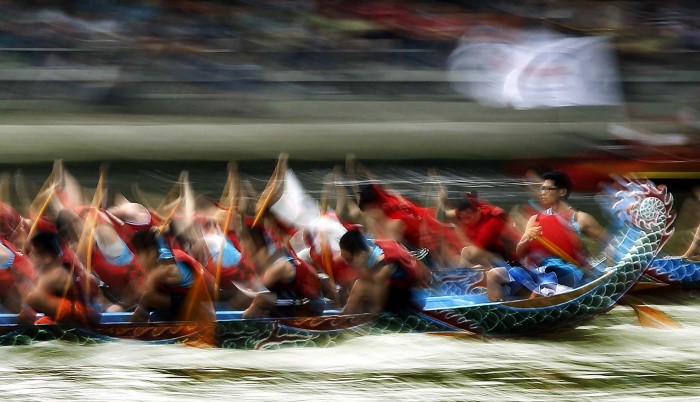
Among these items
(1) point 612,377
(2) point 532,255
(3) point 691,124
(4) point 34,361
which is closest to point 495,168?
(3) point 691,124

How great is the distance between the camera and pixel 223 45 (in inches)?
323

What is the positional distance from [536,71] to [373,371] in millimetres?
4338

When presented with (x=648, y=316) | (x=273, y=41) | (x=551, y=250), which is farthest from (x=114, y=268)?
(x=273, y=41)

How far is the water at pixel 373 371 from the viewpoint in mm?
4117

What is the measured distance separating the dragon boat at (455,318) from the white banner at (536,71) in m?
3.24

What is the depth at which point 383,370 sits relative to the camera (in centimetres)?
438

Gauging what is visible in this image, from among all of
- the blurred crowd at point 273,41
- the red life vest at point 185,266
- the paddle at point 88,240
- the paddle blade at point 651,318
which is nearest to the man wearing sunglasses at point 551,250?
the paddle blade at point 651,318

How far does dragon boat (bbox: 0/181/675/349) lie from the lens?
4.50 m

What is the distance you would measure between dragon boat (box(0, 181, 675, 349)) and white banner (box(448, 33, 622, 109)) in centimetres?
324

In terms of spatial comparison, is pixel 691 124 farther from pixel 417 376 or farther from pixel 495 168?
pixel 417 376

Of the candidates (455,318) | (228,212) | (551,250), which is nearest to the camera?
(455,318)

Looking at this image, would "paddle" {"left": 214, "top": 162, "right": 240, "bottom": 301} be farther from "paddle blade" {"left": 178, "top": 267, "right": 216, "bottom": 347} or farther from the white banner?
the white banner

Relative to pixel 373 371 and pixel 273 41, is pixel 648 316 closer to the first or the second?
pixel 373 371

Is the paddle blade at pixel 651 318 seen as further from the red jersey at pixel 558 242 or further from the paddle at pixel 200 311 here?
the paddle at pixel 200 311
